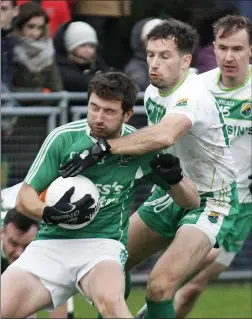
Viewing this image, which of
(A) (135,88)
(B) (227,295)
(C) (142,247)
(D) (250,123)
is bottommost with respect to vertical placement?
(B) (227,295)

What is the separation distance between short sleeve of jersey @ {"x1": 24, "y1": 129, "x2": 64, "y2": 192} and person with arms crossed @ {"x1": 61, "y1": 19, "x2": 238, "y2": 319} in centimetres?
33

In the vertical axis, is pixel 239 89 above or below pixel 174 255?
above

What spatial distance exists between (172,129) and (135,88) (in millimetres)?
352

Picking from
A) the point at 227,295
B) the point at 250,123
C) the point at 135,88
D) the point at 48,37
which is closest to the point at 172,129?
the point at 135,88

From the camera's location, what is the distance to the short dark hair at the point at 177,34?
7.93m

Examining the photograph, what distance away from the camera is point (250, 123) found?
8.91 m

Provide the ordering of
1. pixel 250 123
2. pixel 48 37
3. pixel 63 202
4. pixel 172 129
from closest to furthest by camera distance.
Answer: pixel 63 202 → pixel 172 129 → pixel 250 123 → pixel 48 37

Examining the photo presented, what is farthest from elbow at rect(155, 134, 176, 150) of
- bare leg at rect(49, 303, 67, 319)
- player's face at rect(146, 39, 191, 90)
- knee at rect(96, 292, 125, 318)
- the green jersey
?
bare leg at rect(49, 303, 67, 319)

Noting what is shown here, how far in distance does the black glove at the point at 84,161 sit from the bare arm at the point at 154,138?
0.24 feet

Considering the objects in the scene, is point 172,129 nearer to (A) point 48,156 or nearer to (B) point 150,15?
(A) point 48,156

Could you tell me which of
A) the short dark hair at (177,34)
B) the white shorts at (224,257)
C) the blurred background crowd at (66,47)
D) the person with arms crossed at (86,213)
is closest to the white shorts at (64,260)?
the person with arms crossed at (86,213)

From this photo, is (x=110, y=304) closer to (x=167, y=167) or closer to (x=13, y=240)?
(x=167, y=167)

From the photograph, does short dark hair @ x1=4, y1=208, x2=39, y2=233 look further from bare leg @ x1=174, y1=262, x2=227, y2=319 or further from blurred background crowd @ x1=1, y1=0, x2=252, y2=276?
blurred background crowd @ x1=1, y1=0, x2=252, y2=276

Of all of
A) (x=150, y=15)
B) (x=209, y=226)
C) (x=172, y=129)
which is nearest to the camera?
(x=172, y=129)
